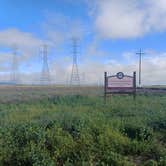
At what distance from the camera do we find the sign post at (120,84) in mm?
26641

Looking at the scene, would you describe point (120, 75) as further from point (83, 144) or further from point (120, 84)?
point (83, 144)

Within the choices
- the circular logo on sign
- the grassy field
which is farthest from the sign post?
the grassy field

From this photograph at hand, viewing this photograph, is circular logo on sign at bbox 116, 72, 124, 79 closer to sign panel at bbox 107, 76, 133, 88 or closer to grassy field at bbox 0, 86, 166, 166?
sign panel at bbox 107, 76, 133, 88

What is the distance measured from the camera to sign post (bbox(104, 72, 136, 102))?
26641 millimetres

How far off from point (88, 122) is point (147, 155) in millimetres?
2621

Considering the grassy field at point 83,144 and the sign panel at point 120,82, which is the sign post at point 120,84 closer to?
the sign panel at point 120,82

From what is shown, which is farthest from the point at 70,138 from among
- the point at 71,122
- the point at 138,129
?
the point at 138,129

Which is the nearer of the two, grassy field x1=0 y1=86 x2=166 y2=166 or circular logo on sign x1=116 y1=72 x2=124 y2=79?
grassy field x1=0 y1=86 x2=166 y2=166

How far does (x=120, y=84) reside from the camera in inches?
1053

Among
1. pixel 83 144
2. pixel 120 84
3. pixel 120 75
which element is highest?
pixel 120 75

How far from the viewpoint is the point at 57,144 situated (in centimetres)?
1109

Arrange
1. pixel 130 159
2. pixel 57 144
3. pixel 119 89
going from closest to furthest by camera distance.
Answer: pixel 130 159 < pixel 57 144 < pixel 119 89

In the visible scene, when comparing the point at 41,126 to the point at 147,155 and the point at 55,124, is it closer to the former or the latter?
the point at 55,124

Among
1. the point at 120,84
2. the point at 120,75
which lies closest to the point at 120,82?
the point at 120,84
